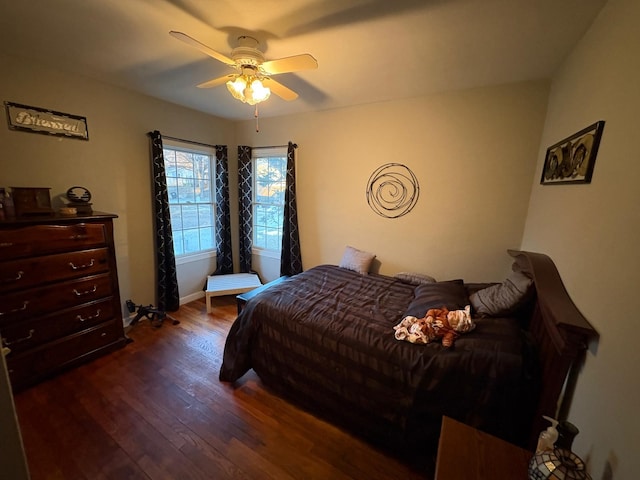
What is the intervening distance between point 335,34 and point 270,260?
291 centimetres

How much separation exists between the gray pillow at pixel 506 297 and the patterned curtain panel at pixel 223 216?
3.19m

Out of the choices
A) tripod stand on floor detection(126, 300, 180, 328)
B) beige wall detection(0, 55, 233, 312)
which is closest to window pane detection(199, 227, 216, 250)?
beige wall detection(0, 55, 233, 312)

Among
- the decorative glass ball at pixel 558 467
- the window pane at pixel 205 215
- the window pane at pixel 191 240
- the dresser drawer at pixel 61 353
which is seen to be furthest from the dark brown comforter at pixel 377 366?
the window pane at pixel 205 215

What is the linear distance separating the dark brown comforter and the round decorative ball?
182cm

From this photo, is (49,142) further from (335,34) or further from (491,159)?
(491,159)

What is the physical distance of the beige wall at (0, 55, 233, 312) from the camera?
80.1 inches

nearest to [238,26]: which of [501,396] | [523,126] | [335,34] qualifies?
[335,34]

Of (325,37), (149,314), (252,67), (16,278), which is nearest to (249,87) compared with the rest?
(252,67)

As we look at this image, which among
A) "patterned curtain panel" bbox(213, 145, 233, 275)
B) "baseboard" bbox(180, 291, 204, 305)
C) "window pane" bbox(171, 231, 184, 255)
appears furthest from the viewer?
"patterned curtain panel" bbox(213, 145, 233, 275)

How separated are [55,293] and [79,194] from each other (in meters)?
0.89

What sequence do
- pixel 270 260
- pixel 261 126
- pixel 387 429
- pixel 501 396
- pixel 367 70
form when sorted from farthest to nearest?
1. pixel 270 260
2. pixel 261 126
3. pixel 367 70
4. pixel 387 429
5. pixel 501 396

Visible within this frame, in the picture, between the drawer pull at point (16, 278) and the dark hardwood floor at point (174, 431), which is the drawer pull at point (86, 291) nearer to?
the drawer pull at point (16, 278)

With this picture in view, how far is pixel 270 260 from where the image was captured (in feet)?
12.7

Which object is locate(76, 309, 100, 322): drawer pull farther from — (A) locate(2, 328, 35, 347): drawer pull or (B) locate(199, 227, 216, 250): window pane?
(B) locate(199, 227, 216, 250): window pane
